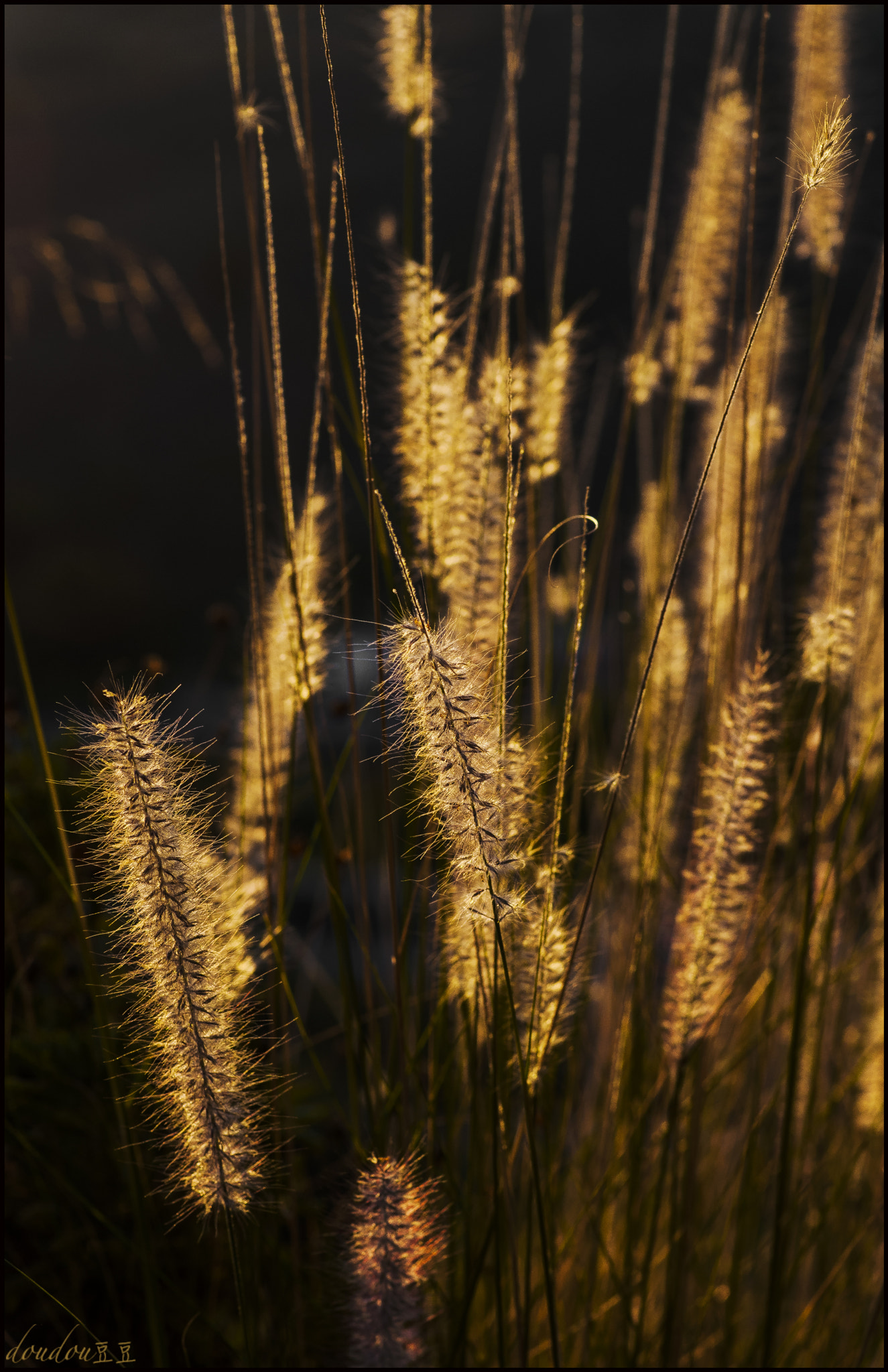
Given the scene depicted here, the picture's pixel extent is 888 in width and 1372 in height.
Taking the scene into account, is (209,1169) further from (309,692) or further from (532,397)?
(532,397)

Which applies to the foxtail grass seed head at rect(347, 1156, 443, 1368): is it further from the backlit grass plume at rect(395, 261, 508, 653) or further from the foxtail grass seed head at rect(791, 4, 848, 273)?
the foxtail grass seed head at rect(791, 4, 848, 273)

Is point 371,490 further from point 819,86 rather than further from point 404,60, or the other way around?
point 819,86

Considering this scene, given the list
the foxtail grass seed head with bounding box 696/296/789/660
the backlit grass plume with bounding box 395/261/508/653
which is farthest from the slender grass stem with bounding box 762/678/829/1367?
the backlit grass plume with bounding box 395/261/508/653

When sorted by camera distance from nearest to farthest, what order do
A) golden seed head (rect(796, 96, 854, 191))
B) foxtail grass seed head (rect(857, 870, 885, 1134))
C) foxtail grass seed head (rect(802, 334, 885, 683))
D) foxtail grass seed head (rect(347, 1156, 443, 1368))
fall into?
golden seed head (rect(796, 96, 854, 191)) < foxtail grass seed head (rect(347, 1156, 443, 1368)) < foxtail grass seed head (rect(802, 334, 885, 683)) < foxtail grass seed head (rect(857, 870, 885, 1134))

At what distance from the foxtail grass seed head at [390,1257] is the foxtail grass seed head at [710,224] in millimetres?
620

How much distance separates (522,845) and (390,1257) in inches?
8.9

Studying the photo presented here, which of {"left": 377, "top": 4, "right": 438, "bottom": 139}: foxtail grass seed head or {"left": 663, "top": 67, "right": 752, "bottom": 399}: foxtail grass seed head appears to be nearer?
{"left": 377, "top": 4, "right": 438, "bottom": 139}: foxtail grass seed head

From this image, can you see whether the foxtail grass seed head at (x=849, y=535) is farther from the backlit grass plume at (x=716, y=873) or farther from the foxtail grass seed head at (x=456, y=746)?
the foxtail grass seed head at (x=456, y=746)

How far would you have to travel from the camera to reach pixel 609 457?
8.29 feet

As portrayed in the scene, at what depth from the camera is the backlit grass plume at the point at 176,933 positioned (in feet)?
1.19

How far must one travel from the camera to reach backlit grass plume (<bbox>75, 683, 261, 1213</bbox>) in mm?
362

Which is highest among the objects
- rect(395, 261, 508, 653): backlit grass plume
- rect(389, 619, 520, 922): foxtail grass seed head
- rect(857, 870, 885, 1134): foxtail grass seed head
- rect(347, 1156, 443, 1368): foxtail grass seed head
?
rect(395, 261, 508, 653): backlit grass plume

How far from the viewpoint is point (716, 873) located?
1.78 ft

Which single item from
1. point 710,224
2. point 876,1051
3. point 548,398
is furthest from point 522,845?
point 710,224
